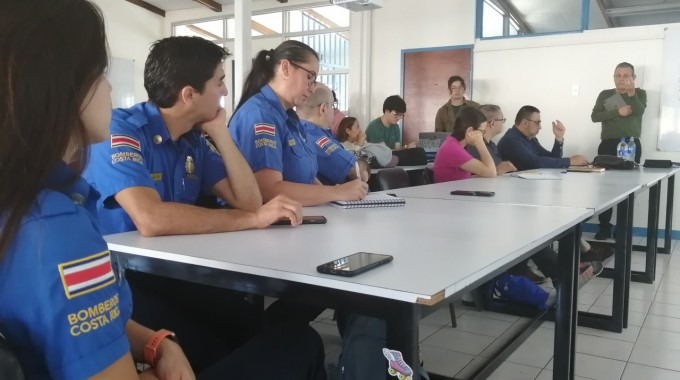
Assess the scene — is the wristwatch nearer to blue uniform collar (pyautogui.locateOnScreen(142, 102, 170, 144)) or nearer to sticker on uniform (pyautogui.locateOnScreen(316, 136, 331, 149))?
blue uniform collar (pyautogui.locateOnScreen(142, 102, 170, 144))

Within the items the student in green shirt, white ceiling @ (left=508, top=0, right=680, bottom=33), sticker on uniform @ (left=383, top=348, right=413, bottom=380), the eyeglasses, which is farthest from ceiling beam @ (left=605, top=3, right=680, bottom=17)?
sticker on uniform @ (left=383, top=348, right=413, bottom=380)

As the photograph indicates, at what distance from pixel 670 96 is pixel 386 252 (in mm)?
5161

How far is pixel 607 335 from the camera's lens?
259 cm

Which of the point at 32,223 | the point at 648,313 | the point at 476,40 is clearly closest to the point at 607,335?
the point at 648,313

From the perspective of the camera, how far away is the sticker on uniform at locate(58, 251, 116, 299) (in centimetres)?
59

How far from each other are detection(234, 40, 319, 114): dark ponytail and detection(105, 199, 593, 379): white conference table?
57cm

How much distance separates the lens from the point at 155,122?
1.51 metres

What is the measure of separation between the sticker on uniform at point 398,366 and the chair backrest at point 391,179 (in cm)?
215

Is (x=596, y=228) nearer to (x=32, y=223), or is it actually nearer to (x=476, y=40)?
(x=476, y=40)

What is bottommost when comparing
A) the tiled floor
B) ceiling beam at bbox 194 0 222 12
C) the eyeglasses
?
the tiled floor

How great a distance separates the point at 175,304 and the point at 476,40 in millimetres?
5505

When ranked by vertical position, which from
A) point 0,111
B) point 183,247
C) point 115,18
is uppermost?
point 115,18

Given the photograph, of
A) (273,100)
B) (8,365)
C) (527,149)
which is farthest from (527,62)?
(8,365)

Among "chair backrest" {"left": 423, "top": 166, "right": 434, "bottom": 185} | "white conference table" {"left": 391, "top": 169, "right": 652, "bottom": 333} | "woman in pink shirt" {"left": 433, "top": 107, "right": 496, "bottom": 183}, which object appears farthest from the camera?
"chair backrest" {"left": 423, "top": 166, "right": 434, "bottom": 185}
